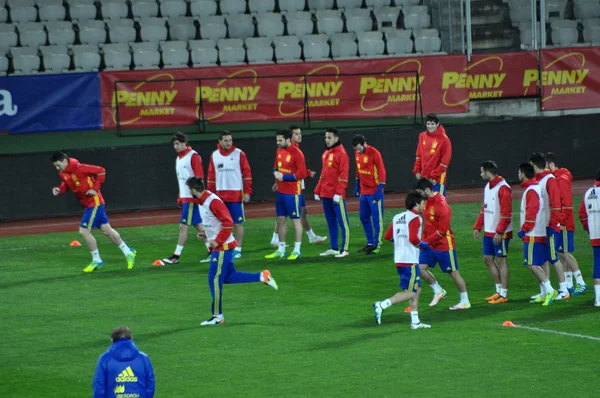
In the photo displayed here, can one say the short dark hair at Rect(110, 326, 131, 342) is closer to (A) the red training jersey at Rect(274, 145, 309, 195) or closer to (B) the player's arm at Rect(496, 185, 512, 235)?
(B) the player's arm at Rect(496, 185, 512, 235)

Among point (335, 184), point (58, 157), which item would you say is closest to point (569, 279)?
point (335, 184)

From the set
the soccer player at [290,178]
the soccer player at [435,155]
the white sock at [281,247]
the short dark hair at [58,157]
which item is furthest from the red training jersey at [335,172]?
the short dark hair at [58,157]

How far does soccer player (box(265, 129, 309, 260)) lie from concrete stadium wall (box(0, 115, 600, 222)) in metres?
7.24

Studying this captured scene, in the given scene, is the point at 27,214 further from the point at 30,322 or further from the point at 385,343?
the point at 385,343

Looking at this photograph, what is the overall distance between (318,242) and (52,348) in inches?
339

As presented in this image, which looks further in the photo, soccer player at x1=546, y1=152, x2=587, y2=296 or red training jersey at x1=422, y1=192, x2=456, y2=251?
soccer player at x1=546, y1=152, x2=587, y2=296

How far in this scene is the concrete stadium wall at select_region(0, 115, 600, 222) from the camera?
81.7 ft

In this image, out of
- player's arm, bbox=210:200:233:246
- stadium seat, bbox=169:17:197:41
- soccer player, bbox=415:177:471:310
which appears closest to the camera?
player's arm, bbox=210:200:233:246

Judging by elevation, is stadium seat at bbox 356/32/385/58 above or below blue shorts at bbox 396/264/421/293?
above

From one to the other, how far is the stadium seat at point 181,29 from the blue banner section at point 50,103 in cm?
402

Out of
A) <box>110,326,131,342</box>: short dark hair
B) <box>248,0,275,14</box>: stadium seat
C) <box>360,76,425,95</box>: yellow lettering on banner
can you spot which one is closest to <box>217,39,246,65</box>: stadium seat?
<box>248,0,275,14</box>: stadium seat

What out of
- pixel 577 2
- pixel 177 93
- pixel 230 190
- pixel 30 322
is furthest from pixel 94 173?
→ pixel 577 2

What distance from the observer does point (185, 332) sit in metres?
13.9

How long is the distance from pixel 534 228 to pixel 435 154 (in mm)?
4789
